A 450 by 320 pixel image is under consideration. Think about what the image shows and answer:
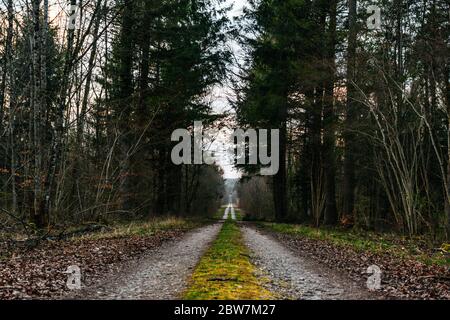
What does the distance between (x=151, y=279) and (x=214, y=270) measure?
1351 mm

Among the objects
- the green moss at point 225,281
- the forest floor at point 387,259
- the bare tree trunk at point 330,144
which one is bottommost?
the forest floor at point 387,259

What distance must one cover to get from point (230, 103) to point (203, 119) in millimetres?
3462

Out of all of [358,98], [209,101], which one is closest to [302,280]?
[358,98]

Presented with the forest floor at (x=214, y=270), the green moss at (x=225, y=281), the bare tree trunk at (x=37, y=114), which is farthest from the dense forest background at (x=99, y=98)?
the green moss at (x=225, y=281)

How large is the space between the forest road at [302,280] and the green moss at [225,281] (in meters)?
0.35

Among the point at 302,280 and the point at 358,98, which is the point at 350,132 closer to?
the point at 358,98

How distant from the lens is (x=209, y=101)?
1292 inches

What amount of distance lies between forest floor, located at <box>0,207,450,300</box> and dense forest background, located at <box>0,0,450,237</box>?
2.75 m

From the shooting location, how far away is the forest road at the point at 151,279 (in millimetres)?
6918

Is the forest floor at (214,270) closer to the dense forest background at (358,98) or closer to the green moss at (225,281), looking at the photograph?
the green moss at (225,281)

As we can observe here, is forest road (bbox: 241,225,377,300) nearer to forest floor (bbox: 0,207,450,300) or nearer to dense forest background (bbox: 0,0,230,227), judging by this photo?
forest floor (bbox: 0,207,450,300)

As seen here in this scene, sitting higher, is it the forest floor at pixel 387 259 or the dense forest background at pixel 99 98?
the dense forest background at pixel 99 98

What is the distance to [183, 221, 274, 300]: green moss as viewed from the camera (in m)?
6.53
